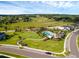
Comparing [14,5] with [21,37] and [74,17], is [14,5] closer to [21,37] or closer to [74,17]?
[21,37]

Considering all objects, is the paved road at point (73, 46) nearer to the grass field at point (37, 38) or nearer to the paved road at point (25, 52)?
the grass field at point (37, 38)

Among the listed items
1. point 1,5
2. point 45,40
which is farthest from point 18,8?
point 45,40

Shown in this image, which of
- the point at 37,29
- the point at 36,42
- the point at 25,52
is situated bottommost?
the point at 25,52

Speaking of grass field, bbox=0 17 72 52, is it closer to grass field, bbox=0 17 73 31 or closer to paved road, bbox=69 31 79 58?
grass field, bbox=0 17 73 31

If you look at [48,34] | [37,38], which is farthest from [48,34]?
[37,38]

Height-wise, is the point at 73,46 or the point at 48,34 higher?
the point at 48,34

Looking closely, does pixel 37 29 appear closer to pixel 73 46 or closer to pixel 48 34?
pixel 48 34

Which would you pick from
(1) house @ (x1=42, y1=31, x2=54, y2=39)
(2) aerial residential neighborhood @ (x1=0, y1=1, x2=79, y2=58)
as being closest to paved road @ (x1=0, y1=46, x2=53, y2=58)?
(2) aerial residential neighborhood @ (x1=0, y1=1, x2=79, y2=58)

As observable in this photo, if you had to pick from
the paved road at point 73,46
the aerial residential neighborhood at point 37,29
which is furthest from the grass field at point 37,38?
the paved road at point 73,46
